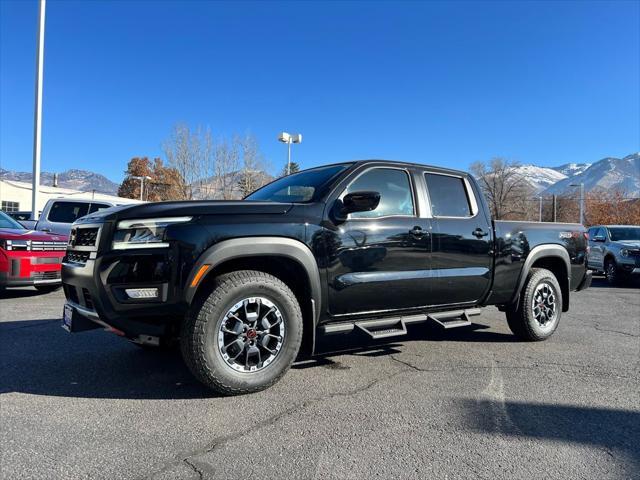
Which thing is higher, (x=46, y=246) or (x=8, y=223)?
(x=8, y=223)

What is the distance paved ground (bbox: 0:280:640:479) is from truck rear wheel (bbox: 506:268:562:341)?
37cm

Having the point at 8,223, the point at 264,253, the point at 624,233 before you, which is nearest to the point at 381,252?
the point at 264,253

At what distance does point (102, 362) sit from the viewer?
4.31 m

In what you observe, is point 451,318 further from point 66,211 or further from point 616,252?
point 616,252

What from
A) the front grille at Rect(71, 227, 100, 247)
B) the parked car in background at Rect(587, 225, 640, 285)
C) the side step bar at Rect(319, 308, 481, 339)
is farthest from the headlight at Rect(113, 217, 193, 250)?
the parked car in background at Rect(587, 225, 640, 285)

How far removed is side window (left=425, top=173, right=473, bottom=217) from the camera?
473cm

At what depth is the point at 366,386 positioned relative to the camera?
379 centimetres

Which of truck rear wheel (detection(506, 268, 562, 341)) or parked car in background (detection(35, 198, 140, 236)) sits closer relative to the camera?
truck rear wheel (detection(506, 268, 562, 341))

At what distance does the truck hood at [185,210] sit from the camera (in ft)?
10.8

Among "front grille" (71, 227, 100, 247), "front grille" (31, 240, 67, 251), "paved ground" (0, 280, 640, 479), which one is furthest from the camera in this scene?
"front grille" (31, 240, 67, 251)

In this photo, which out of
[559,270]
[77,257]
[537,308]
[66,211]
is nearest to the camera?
[77,257]

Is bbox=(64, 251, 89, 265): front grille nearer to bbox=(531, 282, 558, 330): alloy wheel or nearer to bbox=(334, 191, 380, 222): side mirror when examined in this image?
bbox=(334, 191, 380, 222): side mirror

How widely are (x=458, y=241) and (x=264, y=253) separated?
217cm

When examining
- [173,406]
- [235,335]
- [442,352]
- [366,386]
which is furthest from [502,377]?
[173,406]
